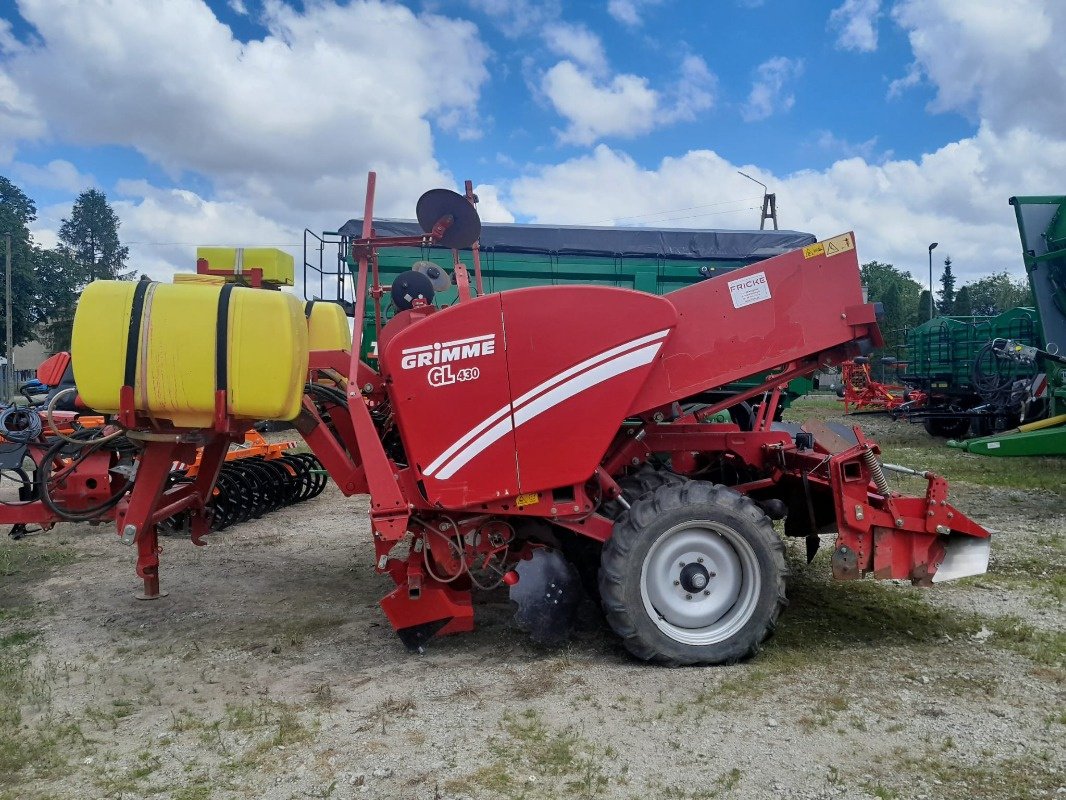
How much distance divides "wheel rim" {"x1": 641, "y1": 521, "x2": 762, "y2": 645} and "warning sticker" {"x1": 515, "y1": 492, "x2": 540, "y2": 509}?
2.11ft

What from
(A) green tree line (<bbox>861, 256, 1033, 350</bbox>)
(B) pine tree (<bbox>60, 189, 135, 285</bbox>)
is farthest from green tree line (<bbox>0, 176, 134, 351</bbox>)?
(A) green tree line (<bbox>861, 256, 1033, 350</bbox>)

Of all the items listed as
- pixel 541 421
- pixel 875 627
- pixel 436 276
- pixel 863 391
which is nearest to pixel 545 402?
pixel 541 421

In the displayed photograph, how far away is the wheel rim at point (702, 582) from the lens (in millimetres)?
3969

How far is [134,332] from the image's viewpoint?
12.1 ft

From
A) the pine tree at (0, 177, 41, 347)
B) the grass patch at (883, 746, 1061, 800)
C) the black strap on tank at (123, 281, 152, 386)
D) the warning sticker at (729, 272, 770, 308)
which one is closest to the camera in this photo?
the grass patch at (883, 746, 1061, 800)

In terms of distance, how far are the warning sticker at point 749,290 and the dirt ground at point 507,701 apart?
6.07 feet

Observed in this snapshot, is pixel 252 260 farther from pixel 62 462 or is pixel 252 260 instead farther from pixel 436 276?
pixel 62 462

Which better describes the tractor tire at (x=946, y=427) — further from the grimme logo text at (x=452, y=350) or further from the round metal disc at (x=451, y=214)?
the grimme logo text at (x=452, y=350)

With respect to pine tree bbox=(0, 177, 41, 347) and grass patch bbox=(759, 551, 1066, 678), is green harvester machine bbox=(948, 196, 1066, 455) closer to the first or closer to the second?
grass patch bbox=(759, 551, 1066, 678)

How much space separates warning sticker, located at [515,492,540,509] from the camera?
3.99m

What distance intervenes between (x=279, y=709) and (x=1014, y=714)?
320 cm

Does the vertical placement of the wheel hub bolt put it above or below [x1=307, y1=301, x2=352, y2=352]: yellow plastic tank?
below

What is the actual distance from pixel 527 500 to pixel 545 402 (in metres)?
0.52

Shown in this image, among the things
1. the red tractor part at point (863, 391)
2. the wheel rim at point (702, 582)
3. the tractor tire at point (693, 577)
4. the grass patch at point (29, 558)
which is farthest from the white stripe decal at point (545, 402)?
the red tractor part at point (863, 391)
